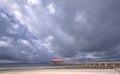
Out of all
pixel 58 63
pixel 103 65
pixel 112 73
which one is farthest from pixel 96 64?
pixel 112 73

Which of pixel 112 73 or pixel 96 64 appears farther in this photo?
pixel 96 64

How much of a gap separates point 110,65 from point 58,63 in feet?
119

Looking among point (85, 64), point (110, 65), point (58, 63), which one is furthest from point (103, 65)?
point (58, 63)

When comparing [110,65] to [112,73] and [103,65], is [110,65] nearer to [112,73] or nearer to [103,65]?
[103,65]

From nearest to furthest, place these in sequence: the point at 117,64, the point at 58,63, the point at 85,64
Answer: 1. the point at 117,64
2. the point at 85,64
3. the point at 58,63

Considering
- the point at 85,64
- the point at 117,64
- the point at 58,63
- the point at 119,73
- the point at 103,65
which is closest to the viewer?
the point at 119,73

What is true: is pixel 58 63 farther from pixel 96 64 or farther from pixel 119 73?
pixel 119 73

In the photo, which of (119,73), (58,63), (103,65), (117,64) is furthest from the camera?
(58,63)

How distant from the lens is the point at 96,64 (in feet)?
250

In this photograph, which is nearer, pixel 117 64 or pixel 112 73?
pixel 112 73

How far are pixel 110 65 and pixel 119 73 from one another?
120 ft

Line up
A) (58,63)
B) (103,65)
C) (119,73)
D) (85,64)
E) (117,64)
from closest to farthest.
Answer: (119,73) → (117,64) → (103,65) → (85,64) → (58,63)

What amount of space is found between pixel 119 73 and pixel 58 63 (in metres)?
66.1

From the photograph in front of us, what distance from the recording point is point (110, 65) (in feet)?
228
